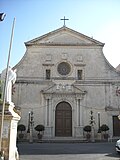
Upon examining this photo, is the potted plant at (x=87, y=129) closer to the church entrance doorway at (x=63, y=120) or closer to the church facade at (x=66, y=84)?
the church facade at (x=66, y=84)

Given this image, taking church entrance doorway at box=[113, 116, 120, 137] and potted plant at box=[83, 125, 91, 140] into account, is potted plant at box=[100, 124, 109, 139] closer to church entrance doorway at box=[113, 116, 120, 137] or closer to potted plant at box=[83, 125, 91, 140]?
potted plant at box=[83, 125, 91, 140]

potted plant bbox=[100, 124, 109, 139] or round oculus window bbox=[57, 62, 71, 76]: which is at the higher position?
round oculus window bbox=[57, 62, 71, 76]

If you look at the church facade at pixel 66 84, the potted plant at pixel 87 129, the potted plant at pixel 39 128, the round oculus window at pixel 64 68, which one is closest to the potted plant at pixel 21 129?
the church facade at pixel 66 84

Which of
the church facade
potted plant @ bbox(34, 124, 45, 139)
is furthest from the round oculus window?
potted plant @ bbox(34, 124, 45, 139)

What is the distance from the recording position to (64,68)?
26.5m

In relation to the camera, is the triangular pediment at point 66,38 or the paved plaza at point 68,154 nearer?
the paved plaza at point 68,154

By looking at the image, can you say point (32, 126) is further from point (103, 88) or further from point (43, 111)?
point (103, 88)

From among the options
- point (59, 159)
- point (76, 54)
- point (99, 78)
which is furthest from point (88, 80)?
point (59, 159)

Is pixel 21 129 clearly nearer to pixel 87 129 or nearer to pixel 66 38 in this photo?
pixel 87 129

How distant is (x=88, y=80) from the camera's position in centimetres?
2603

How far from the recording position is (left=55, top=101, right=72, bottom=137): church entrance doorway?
24578mm

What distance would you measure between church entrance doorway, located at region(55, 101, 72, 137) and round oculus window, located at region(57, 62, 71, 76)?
3.36m

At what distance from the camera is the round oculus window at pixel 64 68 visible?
26.3 meters

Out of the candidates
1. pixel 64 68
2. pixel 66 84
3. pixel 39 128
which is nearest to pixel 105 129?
pixel 66 84
